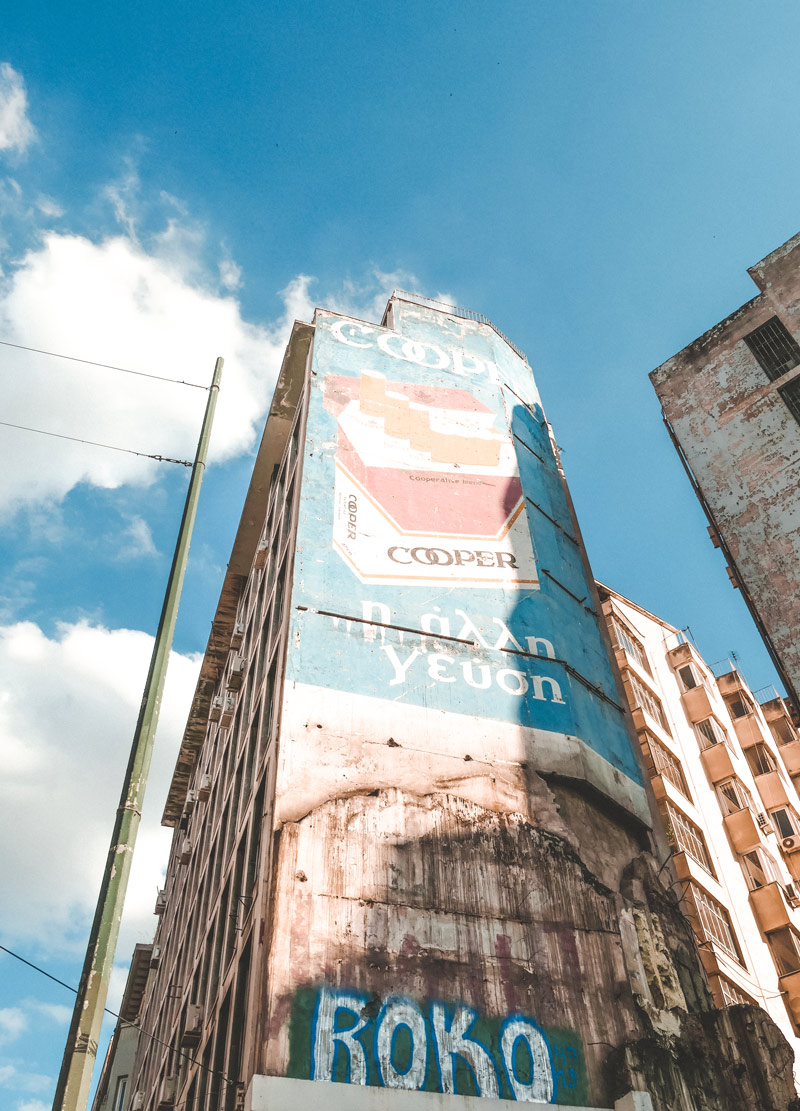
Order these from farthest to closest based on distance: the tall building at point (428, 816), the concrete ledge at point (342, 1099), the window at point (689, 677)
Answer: the window at point (689, 677) → the tall building at point (428, 816) → the concrete ledge at point (342, 1099)

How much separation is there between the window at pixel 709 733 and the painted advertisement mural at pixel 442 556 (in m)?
12.4

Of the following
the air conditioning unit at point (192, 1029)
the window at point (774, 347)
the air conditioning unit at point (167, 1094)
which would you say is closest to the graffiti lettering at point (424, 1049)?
the air conditioning unit at point (192, 1029)

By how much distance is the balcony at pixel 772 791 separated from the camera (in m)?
37.9

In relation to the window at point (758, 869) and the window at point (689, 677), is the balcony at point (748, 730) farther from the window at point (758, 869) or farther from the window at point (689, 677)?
the window at point (758, 869)

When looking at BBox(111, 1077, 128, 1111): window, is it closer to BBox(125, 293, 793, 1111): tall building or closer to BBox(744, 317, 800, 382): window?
BBox(125, 293, 793, 1111): tall building

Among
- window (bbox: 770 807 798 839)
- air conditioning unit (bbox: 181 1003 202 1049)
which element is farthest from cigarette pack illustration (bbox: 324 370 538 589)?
window (bbox: 770 807 798 839)

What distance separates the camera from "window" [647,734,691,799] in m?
31.3

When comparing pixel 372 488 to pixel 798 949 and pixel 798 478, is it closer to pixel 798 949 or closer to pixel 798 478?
pixel 798 478

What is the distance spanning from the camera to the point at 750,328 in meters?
28.3

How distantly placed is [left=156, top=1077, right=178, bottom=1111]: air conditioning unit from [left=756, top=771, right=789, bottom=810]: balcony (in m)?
25.3

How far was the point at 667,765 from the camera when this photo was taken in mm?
32281

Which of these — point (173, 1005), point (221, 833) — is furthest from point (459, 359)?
point (173, 1005)

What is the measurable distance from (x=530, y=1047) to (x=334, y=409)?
1848 cm

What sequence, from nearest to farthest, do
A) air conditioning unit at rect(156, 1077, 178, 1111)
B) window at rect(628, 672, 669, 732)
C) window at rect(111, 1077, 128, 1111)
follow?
air conditioning unit at rect(156, 1077, 178, 1111), window at rect(628, 672, 669, 732), window at rect(111, 1077, 128, 1111)
